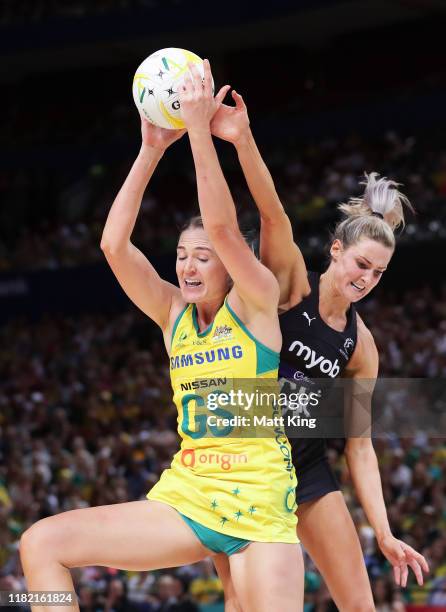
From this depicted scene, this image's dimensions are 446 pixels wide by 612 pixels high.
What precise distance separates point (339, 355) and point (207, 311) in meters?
0.80

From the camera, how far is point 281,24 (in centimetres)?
2120

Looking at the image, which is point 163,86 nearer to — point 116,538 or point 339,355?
point 339,355

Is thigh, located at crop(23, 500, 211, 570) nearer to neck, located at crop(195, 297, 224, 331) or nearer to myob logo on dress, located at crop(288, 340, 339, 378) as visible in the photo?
neck, located at crop(195, 297, 224, 331)

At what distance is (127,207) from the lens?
178 inches

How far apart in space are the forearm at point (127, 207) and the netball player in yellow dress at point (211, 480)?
2 centimetres

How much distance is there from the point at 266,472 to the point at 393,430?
8093 mm

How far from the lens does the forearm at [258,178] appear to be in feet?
14.4

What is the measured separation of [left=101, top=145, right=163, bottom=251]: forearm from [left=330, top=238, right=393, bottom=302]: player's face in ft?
3.41

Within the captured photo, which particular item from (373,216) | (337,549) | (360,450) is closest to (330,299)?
(373,216)

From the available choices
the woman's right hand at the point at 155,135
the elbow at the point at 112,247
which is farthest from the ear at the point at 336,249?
the elbow at the point at 112,247

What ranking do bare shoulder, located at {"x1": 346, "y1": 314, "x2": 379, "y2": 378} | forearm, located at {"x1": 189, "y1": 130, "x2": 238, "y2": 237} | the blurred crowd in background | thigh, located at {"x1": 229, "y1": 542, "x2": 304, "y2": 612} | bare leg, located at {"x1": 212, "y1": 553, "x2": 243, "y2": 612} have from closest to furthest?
thigh, located at {"x1": 229, "y1": 542, "x2": 304, "y2": 612}, forearm, located at {"x1": 189, "y1": 130, "x2": 238, "y2": 237}, bare leg, located at {"x1": 212, "y1": 553, "x2": 243, "y2": 612}, bare shoulder, located at {"x1": 346, "y1": 314, "x2": 379, "y2": 378}, the blurred crowd in background

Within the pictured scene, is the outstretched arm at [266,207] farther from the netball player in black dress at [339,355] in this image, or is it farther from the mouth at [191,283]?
the mouth at [191,283]

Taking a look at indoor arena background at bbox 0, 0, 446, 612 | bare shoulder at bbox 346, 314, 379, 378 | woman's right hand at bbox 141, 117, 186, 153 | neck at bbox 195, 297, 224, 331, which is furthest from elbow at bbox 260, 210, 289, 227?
indoor arena background at bbox 0, 0, 446, 612

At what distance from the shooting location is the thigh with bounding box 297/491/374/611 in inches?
197
